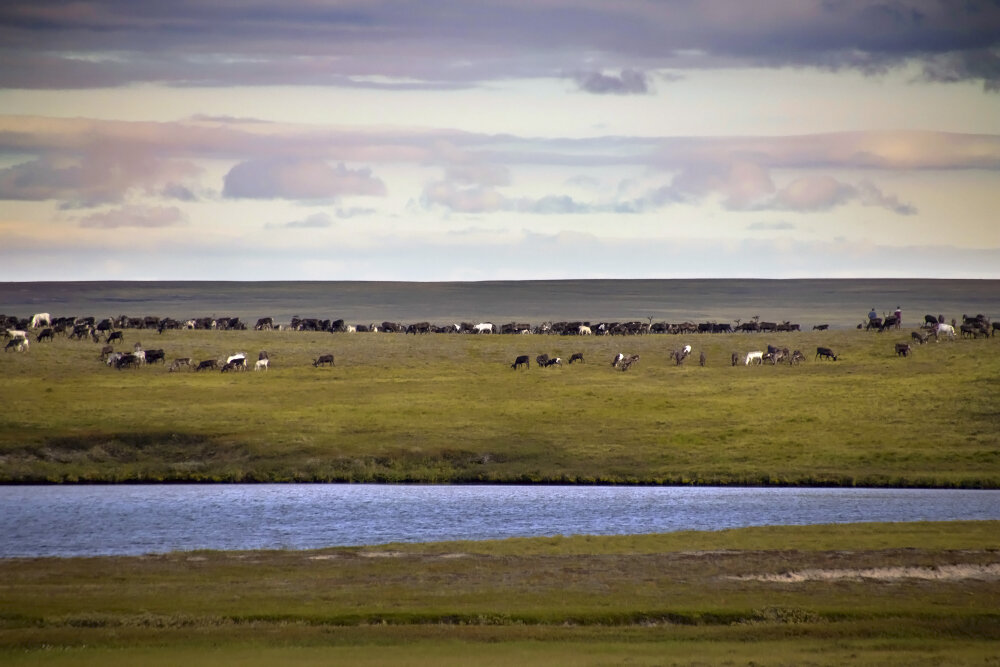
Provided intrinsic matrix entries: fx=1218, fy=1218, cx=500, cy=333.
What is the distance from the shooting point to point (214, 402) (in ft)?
196

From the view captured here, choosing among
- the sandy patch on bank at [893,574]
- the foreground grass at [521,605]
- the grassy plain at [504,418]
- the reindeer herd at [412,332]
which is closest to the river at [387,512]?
the grassy plain at [504,418]

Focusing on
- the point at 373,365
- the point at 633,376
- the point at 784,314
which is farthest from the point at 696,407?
the point at 784,314

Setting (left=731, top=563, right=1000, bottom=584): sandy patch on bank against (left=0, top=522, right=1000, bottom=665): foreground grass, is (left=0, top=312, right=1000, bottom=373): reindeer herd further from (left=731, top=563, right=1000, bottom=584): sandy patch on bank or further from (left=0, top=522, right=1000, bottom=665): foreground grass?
(left=731, top=563, right=1000, bottom=584): sandy patch on bank

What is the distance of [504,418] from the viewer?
56.8 meters

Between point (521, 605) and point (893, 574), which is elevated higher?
point (893, 574)

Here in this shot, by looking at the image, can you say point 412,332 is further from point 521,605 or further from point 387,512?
point 521,605

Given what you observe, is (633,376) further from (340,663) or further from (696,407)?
(340,663)

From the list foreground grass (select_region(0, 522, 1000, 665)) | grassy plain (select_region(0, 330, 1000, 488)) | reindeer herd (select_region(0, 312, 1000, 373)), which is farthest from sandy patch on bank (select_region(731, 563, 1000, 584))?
reindeer herd (select_region(0, 312, 1000, 373))

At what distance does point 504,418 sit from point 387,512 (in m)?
18.5

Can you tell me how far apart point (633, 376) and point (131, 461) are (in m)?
29.7

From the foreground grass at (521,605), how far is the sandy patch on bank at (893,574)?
0.41ft

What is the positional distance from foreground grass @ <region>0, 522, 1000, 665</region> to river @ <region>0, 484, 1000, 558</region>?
9.51ft

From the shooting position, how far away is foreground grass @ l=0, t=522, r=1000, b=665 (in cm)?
2098

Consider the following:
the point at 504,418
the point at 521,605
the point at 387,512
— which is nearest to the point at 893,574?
the point at 521,605
